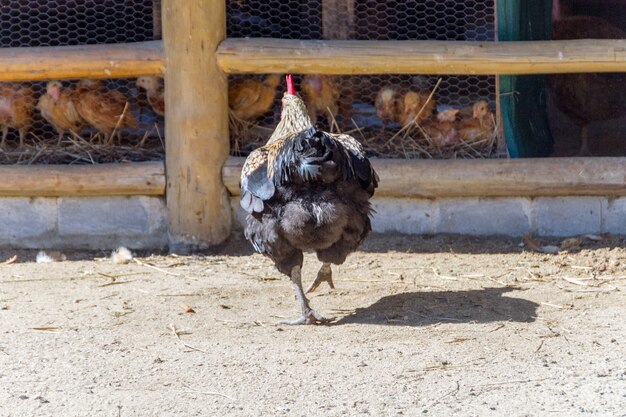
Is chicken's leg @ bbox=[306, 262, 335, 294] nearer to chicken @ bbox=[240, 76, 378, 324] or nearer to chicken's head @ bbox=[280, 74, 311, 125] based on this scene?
chicken @ bbox=[240, 76, 378, 324]

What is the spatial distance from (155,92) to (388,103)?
1.76 metres

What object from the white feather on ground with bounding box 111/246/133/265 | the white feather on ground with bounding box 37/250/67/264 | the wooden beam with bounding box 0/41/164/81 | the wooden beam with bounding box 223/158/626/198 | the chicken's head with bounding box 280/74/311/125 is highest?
the wooden beam with bounding box 0/41/164/81

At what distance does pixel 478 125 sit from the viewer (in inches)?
289

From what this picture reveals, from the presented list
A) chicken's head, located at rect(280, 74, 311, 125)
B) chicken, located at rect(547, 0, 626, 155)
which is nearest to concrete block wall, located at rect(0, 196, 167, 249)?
chicken's head, located at rect(280, 74, 311, 125)

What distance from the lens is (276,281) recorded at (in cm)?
641

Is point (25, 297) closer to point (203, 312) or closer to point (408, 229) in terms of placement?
point (203, 312)

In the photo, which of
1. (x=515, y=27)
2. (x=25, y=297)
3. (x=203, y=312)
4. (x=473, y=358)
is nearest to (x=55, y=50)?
(x=25, y=297)

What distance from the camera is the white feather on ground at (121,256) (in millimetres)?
6938

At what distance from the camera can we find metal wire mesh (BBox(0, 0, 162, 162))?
7812mm

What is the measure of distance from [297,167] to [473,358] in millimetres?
1346

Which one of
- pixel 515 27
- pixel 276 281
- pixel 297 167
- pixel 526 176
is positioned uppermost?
pixel 515 27

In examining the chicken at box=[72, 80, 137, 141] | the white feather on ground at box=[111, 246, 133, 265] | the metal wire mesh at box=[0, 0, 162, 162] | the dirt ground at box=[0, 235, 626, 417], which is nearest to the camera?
the dirt ground at box=[0, 235, 626, 417]

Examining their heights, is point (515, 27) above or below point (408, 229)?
above

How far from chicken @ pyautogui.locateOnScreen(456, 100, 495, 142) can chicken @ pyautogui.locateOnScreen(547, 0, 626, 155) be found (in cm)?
80
